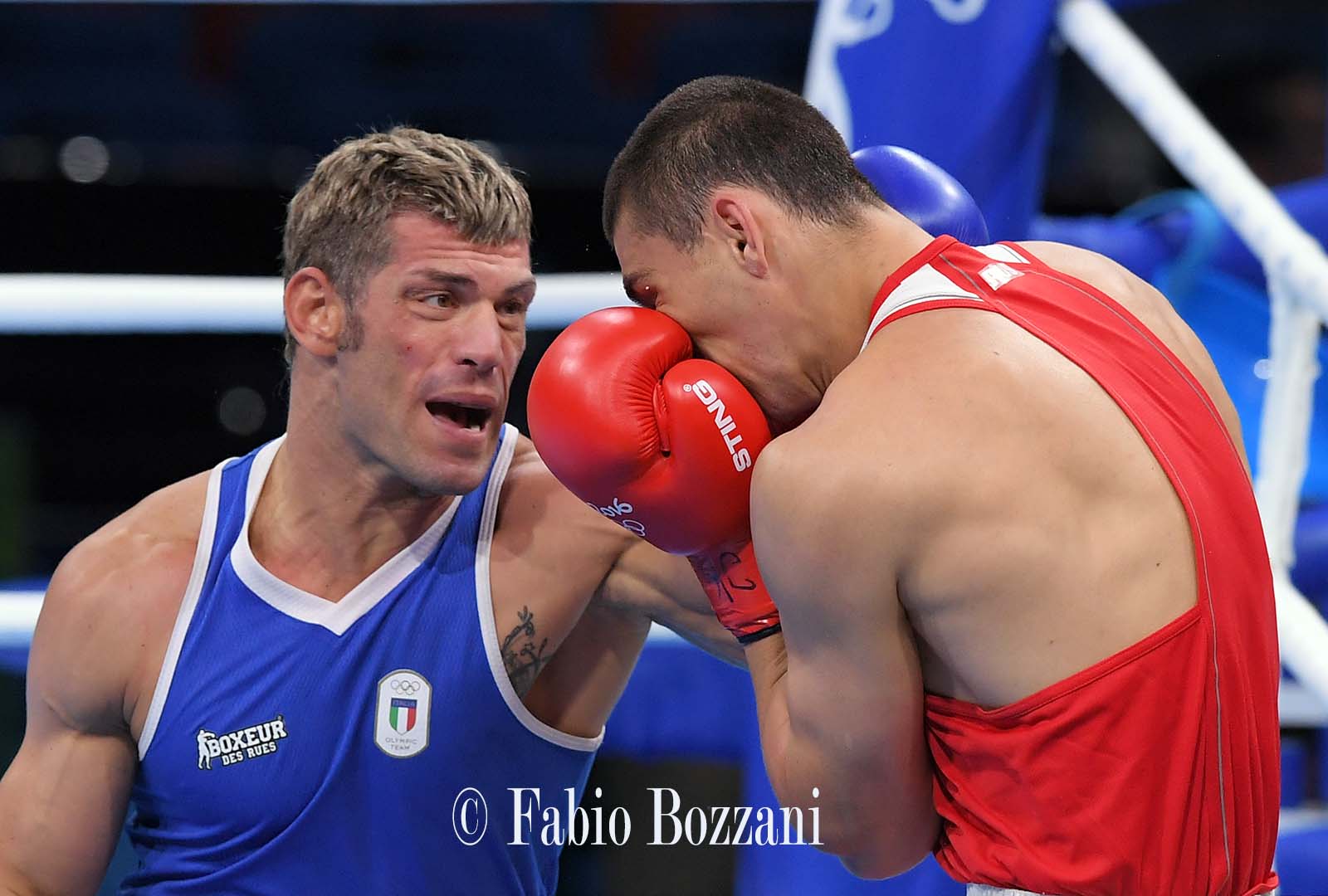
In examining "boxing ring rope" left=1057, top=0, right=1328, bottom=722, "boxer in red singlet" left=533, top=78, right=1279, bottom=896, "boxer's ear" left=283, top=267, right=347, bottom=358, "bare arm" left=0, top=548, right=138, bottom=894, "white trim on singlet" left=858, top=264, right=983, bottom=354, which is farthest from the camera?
"boxing ring rope" left=1057, top=0, right=1328, bottom=722

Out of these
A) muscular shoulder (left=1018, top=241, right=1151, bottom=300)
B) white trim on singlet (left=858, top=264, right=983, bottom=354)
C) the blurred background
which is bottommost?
white trim on singlet (left=858, top=264, right=983, bottom=354)

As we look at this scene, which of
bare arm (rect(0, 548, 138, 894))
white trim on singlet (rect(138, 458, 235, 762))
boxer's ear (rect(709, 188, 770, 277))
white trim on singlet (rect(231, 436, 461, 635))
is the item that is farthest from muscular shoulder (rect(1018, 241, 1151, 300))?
bare arm (rect(0, 548, 138, 894))

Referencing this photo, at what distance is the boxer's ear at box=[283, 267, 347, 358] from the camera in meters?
1.97

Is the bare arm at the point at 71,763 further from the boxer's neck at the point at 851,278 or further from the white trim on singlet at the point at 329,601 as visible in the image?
the boxer's neck at the point at 851,278

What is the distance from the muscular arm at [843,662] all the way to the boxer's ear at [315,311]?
0.75 meters

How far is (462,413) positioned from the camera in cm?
200

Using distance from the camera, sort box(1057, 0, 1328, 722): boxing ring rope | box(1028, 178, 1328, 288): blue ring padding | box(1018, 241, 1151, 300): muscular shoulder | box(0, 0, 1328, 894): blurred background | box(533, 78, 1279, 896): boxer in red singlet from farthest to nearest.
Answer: box(0, 0, 1328, 894): blurred background
box(1028, 178, 1328, 288): blue ring padding
box(1057, 0, 1328, 722): boxing ring rope
box(1018, 241, 1151, 300): muscular shoulder
box(533, 78, 1279, 896): boxer in red singlet

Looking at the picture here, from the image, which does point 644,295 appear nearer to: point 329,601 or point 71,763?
point 329,601

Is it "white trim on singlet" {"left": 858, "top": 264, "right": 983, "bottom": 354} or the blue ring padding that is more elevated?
the blue ring padding

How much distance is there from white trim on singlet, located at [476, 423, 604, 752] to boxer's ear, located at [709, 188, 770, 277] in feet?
1.77

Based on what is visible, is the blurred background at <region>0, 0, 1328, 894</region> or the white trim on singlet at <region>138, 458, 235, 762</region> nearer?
the white trim on singlet at <region>138, 458, 235, 762</region>

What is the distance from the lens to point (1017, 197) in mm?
2369

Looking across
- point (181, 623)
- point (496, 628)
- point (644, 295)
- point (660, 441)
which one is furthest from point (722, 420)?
point (181, 623)

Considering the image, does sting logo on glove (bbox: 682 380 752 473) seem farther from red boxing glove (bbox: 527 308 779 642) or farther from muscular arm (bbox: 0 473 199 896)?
muscular arm (bbox: 0 473 199 896)
